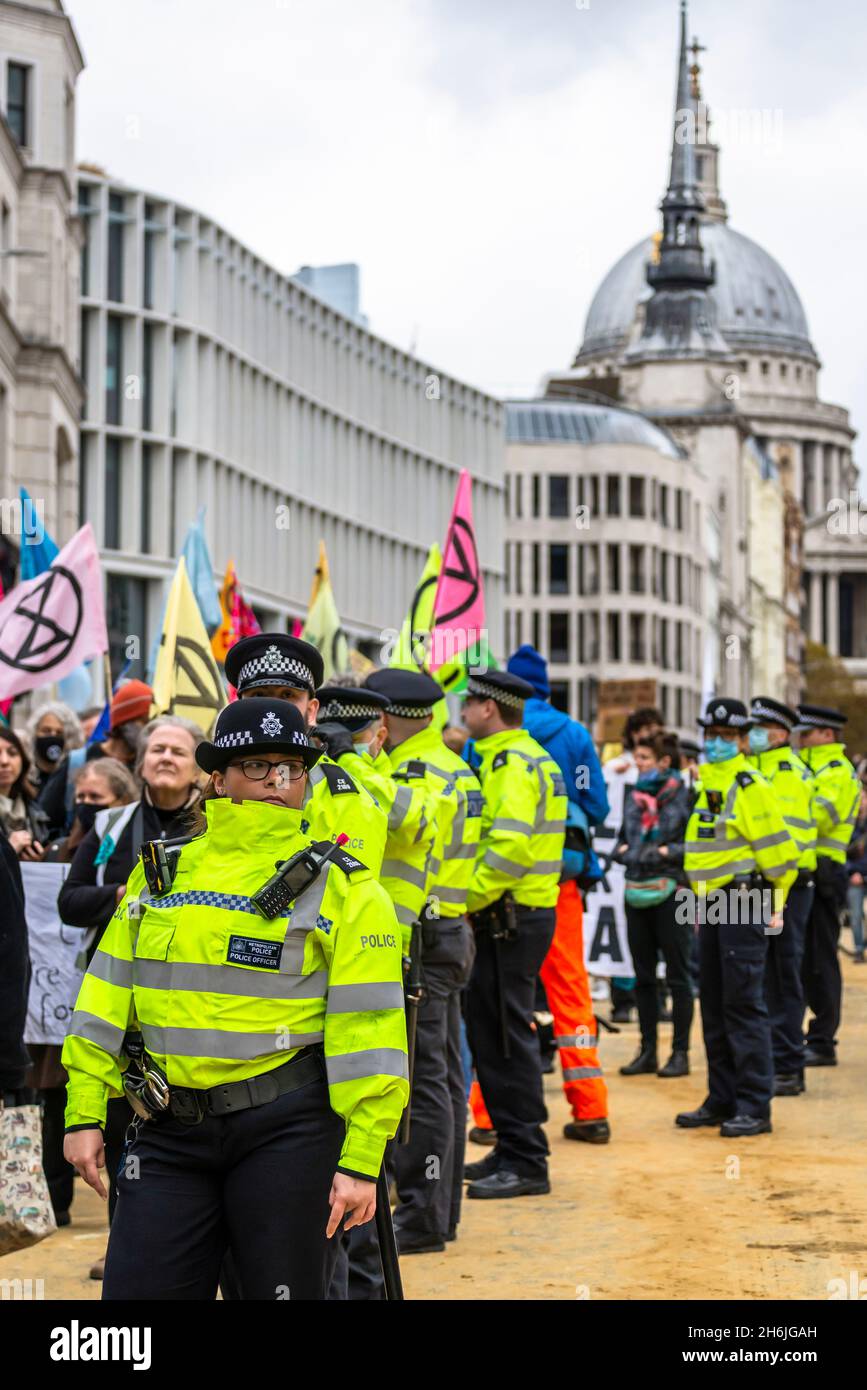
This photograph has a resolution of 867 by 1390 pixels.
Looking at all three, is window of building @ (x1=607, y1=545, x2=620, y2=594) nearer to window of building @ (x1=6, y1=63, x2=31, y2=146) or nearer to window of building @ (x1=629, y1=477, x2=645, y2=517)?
window of building @ (x1=629, y1=477, x2=645, y2=517)

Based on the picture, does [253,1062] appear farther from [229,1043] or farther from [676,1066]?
[676,1066]

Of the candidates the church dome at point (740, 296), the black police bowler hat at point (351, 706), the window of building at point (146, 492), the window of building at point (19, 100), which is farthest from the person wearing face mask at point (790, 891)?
the church dome at point (740, 296)

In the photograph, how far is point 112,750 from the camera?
33.6 ft

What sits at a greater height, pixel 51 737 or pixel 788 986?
pixel 51 737

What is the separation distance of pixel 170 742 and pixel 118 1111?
123 cm

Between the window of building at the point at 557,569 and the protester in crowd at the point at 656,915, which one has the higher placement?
the window of building at the point at 557,569

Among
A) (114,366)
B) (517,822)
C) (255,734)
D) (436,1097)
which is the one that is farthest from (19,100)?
(255,734)

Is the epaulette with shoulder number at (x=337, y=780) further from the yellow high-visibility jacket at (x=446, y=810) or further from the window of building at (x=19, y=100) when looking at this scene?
the window of building at (x=19, y=100)

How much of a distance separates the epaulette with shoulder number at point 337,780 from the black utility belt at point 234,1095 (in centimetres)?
174

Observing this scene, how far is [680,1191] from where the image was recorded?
9.94 meters

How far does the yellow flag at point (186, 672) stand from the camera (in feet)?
39.6

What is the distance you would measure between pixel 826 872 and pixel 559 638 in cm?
9176
